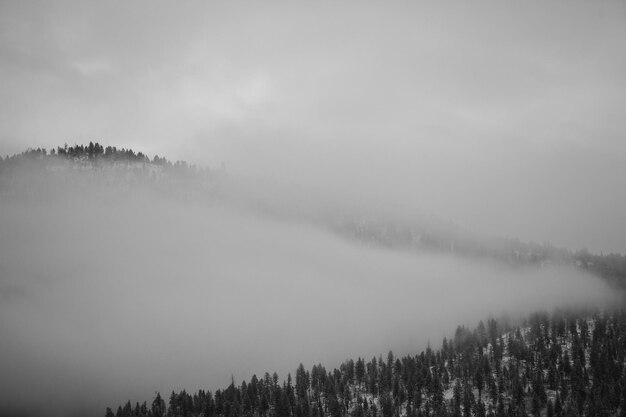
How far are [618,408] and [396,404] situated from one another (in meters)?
77.7

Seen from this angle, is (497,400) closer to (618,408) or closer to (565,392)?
(565,392)

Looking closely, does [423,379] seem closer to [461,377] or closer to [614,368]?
[461,377]

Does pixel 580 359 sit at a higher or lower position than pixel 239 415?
higher

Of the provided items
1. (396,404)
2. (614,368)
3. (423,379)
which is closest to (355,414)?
(396,404)

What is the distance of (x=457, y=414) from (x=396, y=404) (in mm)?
24823

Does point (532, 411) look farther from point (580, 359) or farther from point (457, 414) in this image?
point (580, 359)

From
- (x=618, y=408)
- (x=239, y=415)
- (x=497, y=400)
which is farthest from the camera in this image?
(x=239, y=415)

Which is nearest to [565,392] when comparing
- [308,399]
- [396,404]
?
[396,404]

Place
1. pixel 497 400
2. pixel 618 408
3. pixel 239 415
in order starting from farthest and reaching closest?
pixel 239 415, pixel 497 400, pixel 618 408

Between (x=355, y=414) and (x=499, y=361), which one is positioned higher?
(x=499, y=361)

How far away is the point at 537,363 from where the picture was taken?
19588 centimetres

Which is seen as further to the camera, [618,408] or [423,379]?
[423,379]

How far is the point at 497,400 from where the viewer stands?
174 meters

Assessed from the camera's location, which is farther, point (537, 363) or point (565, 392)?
point (537, 363)
